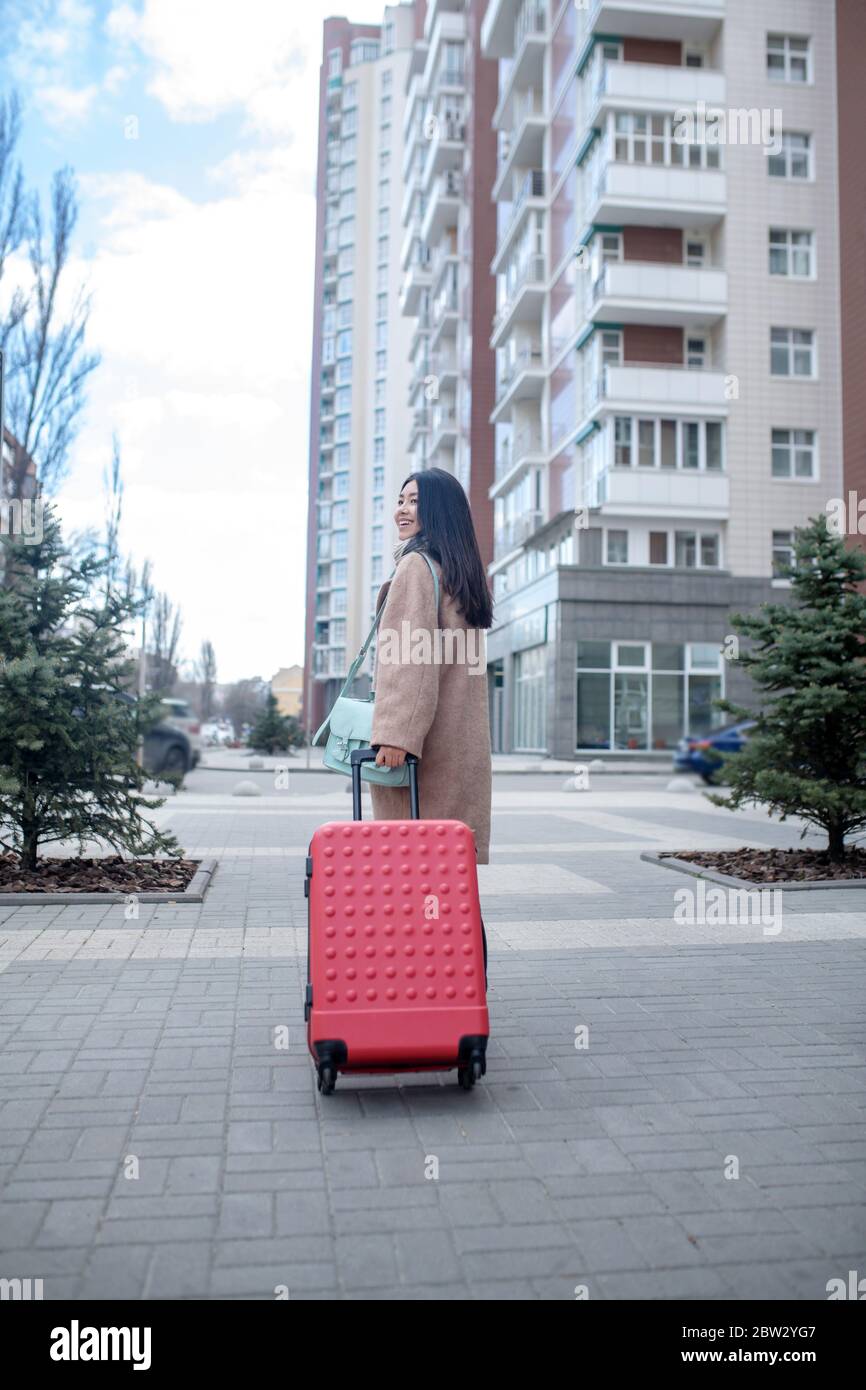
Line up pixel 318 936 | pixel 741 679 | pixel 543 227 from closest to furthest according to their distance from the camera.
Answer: pixel 318 936
pixel 741 679
pixel 543 227

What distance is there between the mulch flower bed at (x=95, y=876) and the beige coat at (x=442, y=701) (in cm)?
392

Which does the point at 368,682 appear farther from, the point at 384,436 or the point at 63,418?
the point at 384,436

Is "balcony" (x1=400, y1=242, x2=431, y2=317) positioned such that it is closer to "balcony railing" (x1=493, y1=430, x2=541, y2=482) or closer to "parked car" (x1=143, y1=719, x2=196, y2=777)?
"balcony railing" (x1=493, y1=430, x2=541, y2=482)

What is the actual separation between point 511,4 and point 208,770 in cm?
3211

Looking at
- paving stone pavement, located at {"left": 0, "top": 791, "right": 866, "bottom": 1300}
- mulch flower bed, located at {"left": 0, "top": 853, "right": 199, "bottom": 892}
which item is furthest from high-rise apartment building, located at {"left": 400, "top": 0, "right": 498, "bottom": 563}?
paving stone pavement, located at {"left": 0, "top": 791, "right": 866, "bottom": 1300}

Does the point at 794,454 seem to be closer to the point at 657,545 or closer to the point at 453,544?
the point at 657,545

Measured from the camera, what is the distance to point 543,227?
131ft

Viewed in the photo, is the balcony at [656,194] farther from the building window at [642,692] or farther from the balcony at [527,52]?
the building window at [642,692]

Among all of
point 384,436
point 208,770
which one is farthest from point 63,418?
point 384,436

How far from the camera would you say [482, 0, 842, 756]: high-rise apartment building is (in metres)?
32.6

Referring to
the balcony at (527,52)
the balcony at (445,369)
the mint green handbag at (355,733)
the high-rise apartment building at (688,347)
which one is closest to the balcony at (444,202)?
the balcony at (445,369)

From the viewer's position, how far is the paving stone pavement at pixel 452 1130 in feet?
8.39

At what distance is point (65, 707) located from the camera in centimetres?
755
